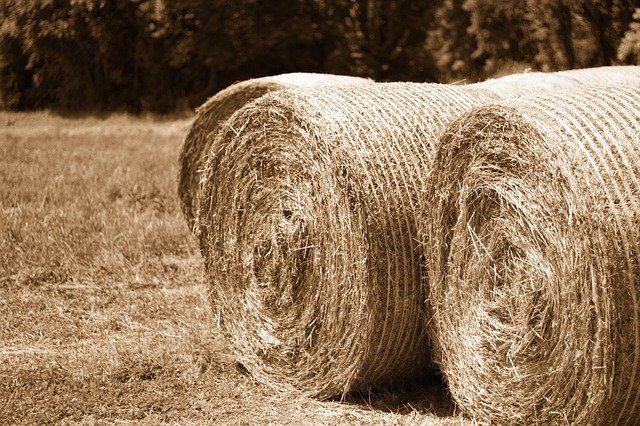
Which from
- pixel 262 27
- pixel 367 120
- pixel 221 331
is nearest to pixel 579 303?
pixel 367 120

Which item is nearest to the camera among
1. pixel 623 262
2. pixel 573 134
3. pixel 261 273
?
pixel 623 262

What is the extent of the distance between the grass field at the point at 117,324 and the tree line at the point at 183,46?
10658 mm

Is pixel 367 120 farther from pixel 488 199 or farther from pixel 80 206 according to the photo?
pixel 80 206

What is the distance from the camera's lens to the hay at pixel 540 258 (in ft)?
12.5

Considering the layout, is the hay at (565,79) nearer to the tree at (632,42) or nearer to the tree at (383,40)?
the tree at (632,42)

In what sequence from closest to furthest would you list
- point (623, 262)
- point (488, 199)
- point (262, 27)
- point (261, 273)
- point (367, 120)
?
1. point (623, 262)
2. point (488, 199)
3. point (367, 120)
4. point (261, 273)
5. point (262, 27)

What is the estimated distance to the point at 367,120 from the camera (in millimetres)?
5094

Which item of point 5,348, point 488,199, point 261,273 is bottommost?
point 5,348

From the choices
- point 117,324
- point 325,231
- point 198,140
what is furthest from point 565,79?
point 117,324

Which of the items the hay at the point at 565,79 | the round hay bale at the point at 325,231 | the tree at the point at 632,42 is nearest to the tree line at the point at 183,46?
the tree at the point at 632,42

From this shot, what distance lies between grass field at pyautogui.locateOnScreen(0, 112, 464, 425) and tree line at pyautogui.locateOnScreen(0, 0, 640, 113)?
10.7 m

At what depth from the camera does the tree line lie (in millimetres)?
22359

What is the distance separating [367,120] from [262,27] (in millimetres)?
18320

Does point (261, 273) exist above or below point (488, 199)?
below
